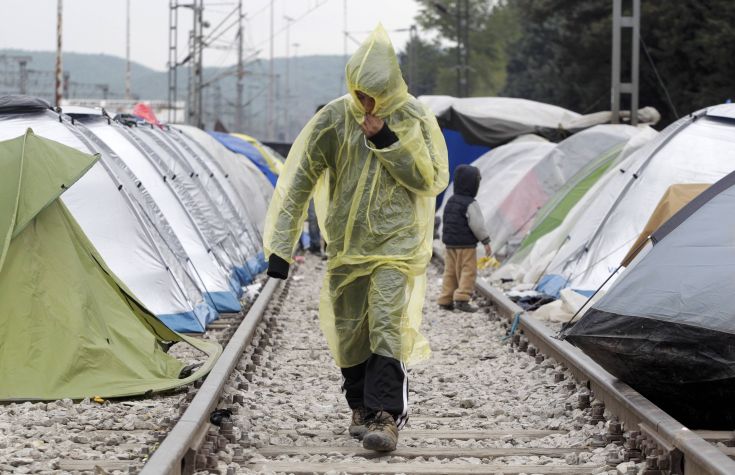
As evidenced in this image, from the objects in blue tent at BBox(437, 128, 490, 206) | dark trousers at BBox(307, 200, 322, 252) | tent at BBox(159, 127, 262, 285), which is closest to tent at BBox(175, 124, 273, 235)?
dark trousers at BBox(307, 200, 322, 252)

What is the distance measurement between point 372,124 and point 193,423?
1.69 meters

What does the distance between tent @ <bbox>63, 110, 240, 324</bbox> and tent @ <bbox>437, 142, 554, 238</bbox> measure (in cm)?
740

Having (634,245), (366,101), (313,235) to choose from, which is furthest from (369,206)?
(313,235)

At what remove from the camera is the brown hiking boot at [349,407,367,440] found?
20.8ft

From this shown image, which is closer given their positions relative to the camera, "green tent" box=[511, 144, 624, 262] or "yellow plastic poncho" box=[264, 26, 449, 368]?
"yellow plastic poncho" box=[264, 26, 449, 368]

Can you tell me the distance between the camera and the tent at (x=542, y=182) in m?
18.5

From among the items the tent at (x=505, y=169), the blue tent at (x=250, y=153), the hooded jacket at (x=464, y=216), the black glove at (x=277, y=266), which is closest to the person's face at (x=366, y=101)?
the black glove at (x=277, y=266)

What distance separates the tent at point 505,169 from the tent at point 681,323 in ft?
39.4

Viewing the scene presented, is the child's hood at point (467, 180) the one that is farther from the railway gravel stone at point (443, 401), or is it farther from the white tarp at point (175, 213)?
the white tarp at point (175, 213)

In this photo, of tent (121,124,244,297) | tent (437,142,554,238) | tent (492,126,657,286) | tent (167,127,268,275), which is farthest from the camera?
tent (437,142,554,238)

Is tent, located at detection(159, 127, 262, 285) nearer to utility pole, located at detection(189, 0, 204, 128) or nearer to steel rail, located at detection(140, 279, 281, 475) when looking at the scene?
steel rail, located at detection(140, 279, 281, 475)

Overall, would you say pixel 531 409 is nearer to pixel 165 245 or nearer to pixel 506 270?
pixel 165 245

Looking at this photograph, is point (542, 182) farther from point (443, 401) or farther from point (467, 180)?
point (443, 401)

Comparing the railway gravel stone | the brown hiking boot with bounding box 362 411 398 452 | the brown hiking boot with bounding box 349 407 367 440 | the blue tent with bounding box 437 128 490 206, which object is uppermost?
the blue tent with bounding box 437 128 490 206
